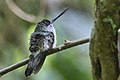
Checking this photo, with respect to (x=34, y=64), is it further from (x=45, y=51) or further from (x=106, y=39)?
(x=106, y=39)

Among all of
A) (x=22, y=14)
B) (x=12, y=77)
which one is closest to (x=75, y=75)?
(x=12, y=77)

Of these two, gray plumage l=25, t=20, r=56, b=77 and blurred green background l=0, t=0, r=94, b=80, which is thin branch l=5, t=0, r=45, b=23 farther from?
gray plumage l=25, t=20, r=56, b=77

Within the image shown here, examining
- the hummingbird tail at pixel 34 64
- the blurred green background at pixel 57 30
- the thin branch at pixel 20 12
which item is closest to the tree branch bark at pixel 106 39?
the hummingbird tail at pixel 34 64

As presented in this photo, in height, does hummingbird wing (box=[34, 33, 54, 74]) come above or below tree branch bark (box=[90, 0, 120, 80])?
below

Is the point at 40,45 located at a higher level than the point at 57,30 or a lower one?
higher

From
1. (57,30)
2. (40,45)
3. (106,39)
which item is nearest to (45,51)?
(40,45)

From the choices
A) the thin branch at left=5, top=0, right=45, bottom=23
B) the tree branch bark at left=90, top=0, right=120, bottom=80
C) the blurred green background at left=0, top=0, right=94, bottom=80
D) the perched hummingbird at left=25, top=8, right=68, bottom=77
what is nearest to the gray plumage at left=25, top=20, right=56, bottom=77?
the perched hummingbird at left=25, top=8, right=68, bottom=77

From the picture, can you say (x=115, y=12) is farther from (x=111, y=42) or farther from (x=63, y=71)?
(x=63, y=71)
